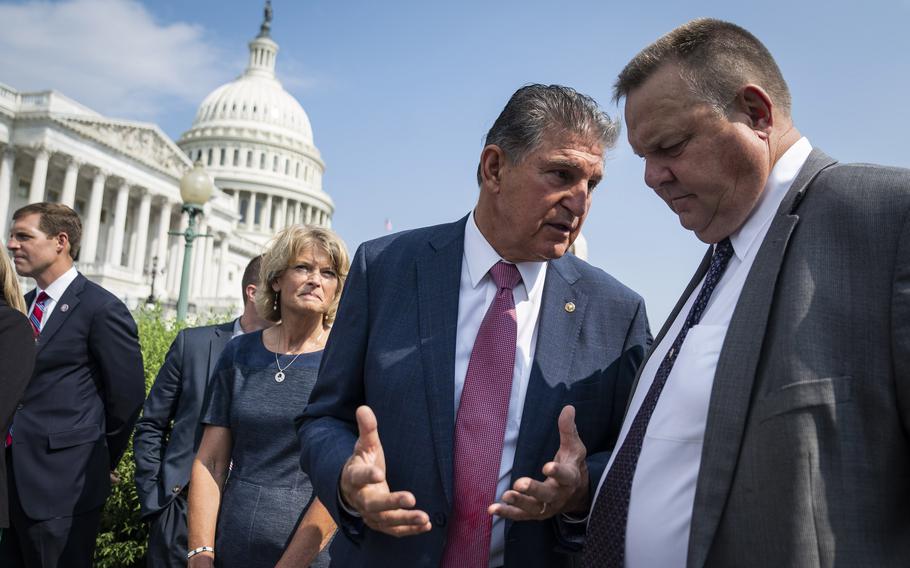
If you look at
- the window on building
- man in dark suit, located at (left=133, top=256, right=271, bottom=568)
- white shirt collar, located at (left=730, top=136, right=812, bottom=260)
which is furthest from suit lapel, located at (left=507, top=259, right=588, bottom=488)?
the window on building

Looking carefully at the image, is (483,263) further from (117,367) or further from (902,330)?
(117,367)

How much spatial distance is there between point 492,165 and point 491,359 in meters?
0.67

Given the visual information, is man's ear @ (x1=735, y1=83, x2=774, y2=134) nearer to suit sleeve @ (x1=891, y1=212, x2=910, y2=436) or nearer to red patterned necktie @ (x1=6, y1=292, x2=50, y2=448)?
suit sleeve @ (x1=891, y1=212, x2=910, y2=436)

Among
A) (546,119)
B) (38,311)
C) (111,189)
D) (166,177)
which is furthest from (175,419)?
(166,177)

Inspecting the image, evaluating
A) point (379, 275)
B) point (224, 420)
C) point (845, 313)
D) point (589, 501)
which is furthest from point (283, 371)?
point (845, 313)

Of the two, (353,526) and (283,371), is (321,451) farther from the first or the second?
(283,371)

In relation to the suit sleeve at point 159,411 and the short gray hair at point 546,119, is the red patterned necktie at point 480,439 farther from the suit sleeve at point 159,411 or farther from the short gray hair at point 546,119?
the suit sleeve at point 159,411

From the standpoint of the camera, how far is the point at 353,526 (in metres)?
2.18

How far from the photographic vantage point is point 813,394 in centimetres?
157

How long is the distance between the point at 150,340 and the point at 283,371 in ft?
14.7

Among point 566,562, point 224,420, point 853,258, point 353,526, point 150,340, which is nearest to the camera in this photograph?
point 853,258

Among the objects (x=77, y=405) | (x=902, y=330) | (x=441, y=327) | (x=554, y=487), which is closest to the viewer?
(x=902, y=330)

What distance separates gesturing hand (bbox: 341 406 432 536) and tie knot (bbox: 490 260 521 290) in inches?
28.5

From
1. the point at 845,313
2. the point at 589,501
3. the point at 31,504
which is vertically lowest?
the point at 31,504
